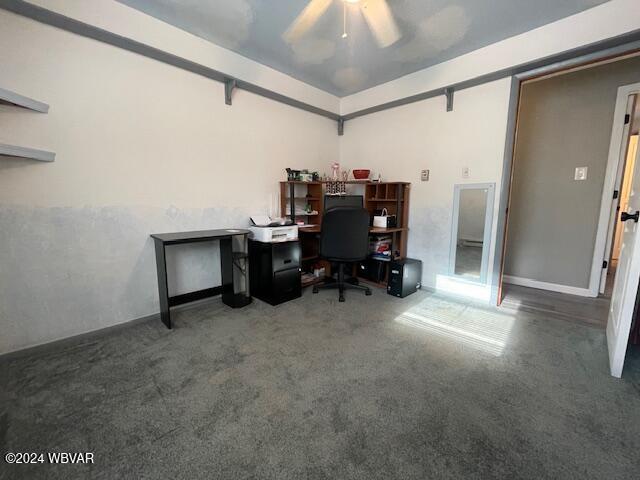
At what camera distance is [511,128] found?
2.63 metres

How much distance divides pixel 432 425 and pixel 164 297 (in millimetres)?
2230

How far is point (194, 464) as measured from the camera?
1126 mm

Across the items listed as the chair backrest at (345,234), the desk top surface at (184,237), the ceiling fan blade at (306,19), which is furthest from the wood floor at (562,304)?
the ceiling fan blade at (306,19)

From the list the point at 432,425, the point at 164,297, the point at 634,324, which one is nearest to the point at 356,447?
the point at 432,425

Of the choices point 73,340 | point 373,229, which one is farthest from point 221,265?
point 373,229

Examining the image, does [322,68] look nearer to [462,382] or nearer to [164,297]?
[164,297]

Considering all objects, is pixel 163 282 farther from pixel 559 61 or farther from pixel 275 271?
pixel 559 61

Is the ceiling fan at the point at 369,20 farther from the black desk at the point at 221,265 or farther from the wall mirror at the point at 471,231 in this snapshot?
the black desk at the point at 221,265

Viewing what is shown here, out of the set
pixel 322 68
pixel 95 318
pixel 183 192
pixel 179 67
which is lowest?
pixel 95 318

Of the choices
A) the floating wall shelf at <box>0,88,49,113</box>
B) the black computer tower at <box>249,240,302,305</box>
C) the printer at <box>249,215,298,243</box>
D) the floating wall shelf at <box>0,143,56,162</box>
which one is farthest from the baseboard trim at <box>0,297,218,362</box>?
the floating wall shelf at <box>0,88,49,113</box>

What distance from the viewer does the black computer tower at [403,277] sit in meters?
Answer: 3.01

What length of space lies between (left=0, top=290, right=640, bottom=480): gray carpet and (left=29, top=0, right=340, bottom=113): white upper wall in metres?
2.43

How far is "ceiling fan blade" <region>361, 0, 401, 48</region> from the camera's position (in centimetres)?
201

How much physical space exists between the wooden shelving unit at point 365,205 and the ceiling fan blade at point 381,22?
4.77 feet
